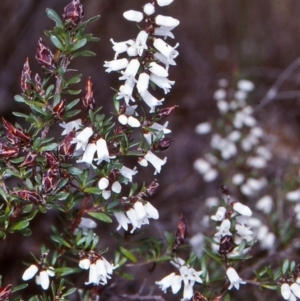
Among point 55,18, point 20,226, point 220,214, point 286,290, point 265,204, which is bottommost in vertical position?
point 265,204

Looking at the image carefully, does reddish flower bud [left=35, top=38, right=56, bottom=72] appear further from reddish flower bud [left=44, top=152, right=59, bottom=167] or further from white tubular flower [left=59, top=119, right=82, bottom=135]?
reddish flower bud [left=44, top=152, right=59, bottom=167]

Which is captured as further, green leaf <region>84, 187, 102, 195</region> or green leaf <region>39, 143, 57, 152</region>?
green leaf <region>84, 187, 102, 195</region>

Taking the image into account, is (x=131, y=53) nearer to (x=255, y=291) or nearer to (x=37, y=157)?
(x=37, y=157)

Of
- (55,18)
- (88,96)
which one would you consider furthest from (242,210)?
(55,18)

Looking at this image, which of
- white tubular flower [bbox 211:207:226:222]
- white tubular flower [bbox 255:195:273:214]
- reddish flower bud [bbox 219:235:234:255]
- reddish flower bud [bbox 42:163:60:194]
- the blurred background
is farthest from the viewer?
the blurred background

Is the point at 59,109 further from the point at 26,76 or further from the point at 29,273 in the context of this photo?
the point at 29,273

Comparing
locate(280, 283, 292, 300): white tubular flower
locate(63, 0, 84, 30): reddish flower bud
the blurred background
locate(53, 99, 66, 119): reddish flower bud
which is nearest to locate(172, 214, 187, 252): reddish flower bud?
locate(280, 283, 292, 300): white tubular flower
